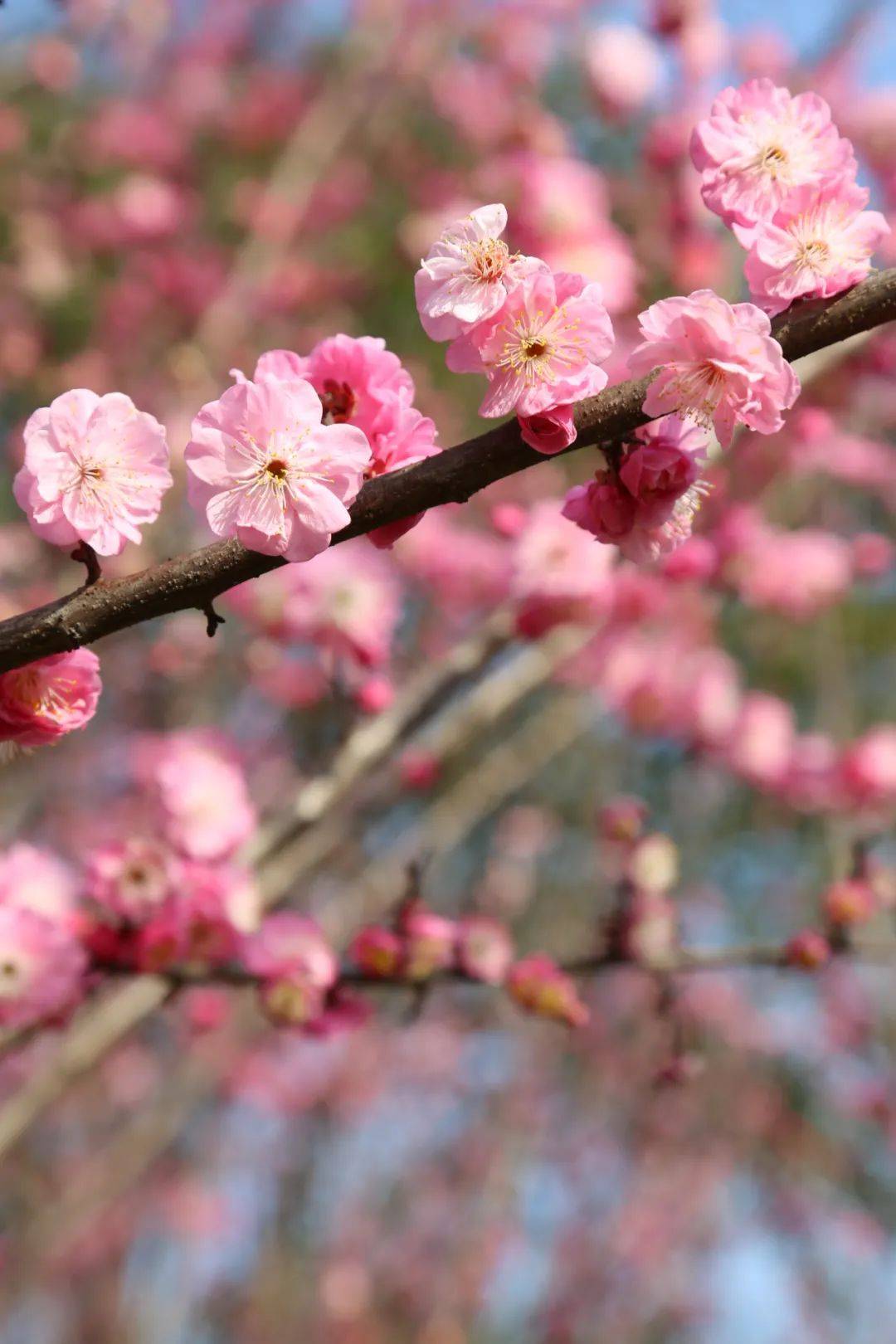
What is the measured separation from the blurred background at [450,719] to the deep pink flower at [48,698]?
963 millimetres

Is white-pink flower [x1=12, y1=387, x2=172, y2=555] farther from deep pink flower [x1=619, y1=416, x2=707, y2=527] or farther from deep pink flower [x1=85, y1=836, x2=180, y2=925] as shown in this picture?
deep pink flower [x1=85, y1=836, x2=180, y2=925]

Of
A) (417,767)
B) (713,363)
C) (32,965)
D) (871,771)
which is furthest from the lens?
(871,771)

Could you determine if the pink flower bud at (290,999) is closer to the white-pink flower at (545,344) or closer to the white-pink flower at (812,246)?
the white-pink flower at (545,344)

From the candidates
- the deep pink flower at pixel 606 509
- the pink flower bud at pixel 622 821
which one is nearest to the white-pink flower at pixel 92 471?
the deep pink flower at pixel 606 509

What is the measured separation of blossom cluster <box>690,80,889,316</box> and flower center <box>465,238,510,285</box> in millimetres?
214

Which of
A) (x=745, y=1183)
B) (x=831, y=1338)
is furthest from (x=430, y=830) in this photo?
(x=831, y=1338)

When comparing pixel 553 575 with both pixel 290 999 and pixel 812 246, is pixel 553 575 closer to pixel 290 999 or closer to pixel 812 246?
pixel 290 999

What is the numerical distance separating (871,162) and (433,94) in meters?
2.77

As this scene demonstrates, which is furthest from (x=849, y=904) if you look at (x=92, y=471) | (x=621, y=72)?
(x=621, y=72)

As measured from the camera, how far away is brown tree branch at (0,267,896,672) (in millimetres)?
922

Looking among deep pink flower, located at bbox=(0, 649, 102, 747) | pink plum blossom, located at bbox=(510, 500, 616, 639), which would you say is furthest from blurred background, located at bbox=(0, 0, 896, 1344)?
deep pink flower, located at bbox=(0, 649, 102, 747)

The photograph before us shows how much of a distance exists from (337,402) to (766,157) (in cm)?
46

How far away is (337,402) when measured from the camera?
1.06 meters

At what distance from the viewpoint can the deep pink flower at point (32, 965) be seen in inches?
59.9
